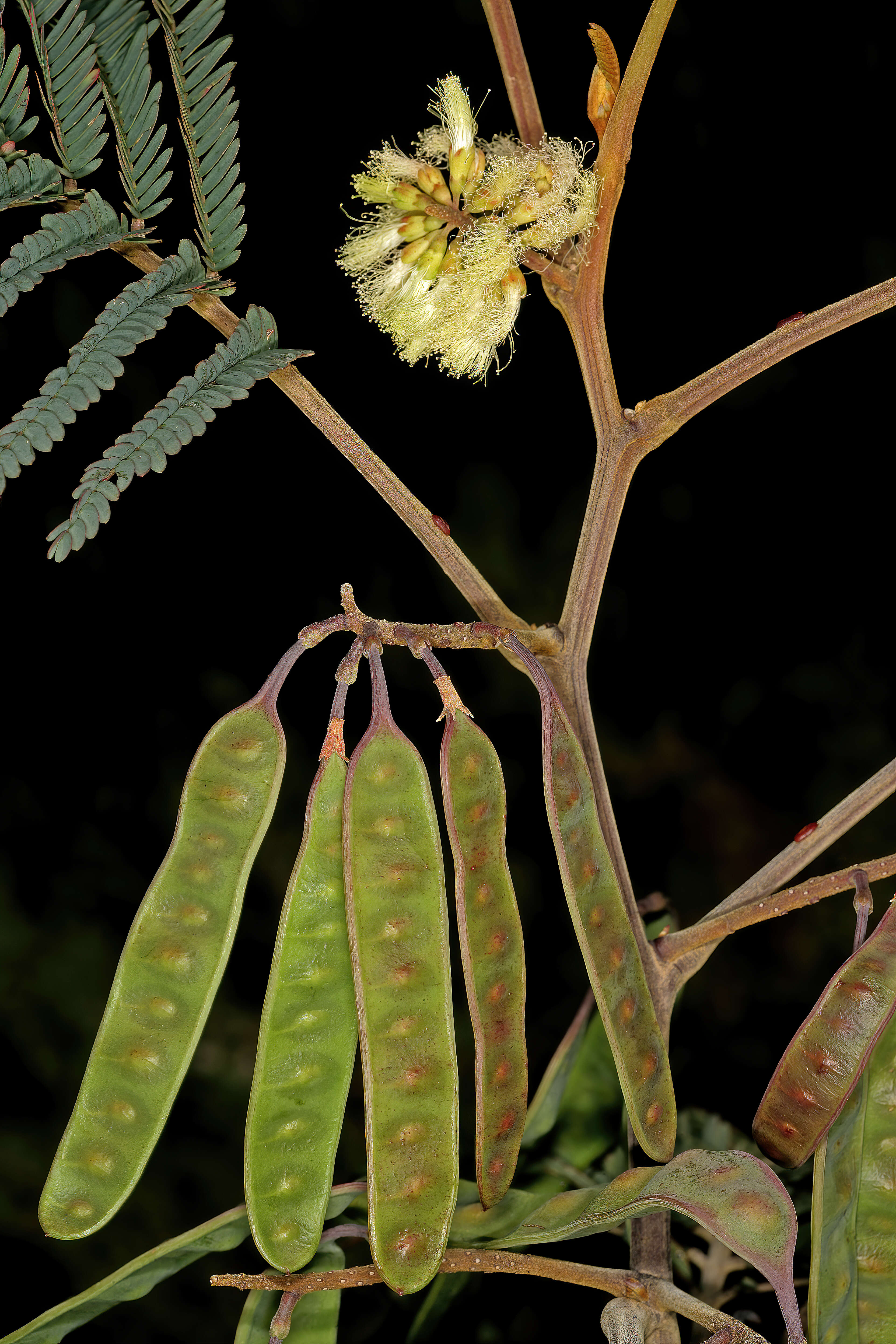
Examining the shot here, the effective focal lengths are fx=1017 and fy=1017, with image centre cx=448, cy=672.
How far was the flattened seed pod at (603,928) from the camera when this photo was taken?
0.90 meters

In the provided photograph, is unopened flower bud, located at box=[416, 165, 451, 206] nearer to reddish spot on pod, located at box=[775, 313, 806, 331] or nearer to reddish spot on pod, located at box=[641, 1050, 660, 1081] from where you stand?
reddish spot on pod, located at box=[775, 313, 806, 331]

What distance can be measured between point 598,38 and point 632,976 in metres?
0.87

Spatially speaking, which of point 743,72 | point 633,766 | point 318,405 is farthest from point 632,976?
point 743,72

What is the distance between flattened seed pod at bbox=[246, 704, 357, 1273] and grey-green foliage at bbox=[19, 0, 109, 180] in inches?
20.3

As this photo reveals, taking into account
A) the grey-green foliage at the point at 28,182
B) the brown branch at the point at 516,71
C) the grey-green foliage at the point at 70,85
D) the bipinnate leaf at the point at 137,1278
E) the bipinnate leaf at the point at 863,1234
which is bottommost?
the bipinnate leaf at the point at 863,1234

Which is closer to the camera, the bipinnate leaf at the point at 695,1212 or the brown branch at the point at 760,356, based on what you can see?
the bipinnate leaf at the point at 695,1212

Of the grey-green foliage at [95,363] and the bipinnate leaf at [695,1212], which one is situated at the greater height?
the grey-green foliage at [95,363]

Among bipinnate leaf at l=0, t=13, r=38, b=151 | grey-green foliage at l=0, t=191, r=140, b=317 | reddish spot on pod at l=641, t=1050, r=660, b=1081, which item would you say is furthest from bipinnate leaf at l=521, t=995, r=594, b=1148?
bipinnate leaf at l=0, t=13, r=38, b=151

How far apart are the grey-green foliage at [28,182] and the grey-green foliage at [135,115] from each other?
0.06 m

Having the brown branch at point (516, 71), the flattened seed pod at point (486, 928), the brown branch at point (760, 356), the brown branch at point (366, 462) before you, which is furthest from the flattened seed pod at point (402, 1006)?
the brown branch at point (516, 71)

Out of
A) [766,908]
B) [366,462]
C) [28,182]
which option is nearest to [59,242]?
[28,182]

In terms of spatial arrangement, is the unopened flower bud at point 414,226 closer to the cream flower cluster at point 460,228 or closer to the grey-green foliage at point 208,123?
the cream flower cluster at point 460,228

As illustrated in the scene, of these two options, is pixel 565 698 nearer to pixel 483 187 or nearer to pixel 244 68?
pixel 483 187

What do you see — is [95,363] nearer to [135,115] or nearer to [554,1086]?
[135,115]
